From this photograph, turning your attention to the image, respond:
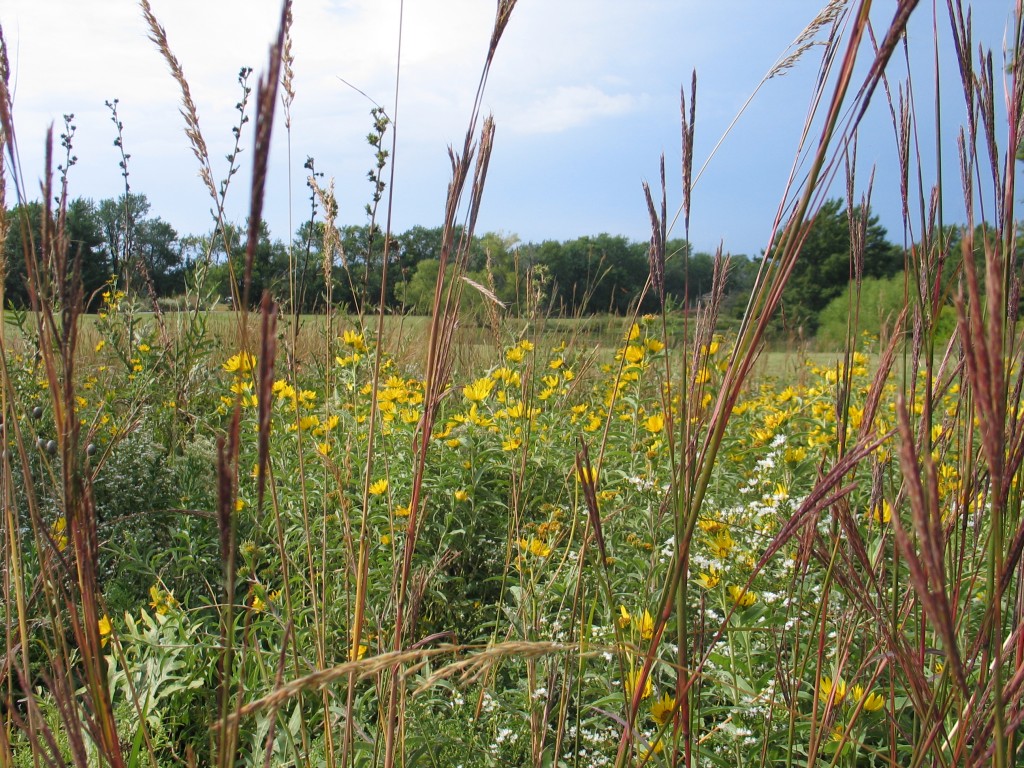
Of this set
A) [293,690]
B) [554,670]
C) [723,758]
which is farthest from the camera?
[723,758]

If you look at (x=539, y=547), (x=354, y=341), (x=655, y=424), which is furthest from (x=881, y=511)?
(x=354, y=341)

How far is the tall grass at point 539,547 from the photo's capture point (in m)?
0.55

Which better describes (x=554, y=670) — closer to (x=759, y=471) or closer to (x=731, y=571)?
(x=731, y=571)

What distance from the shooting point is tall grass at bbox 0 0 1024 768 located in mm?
551

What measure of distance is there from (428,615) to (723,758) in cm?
98

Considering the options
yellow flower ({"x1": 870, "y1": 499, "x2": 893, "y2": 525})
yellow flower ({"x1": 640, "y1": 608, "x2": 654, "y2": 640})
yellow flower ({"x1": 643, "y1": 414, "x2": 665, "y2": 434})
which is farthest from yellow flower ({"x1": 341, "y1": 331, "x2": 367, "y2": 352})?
yellow flower ({"x1": 870, "y1": 499, "x2": 893, "y2": 525})

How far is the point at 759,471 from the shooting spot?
7.77 feet

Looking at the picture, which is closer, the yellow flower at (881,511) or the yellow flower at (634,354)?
the yellow flower at (881,511)

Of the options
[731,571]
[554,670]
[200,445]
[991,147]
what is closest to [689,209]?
[991,147]

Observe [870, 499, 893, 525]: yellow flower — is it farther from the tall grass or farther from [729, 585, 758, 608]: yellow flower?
[729, 585, 758, 608]: yellow flower

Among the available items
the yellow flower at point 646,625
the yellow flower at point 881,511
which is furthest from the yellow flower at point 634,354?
the yellow flower at point 646,625

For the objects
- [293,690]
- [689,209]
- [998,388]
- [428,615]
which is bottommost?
[428,615]

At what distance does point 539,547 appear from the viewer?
1552mm

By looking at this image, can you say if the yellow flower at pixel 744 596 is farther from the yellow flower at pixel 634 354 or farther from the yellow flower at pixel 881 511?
the yellow flower at pixel 634 354
